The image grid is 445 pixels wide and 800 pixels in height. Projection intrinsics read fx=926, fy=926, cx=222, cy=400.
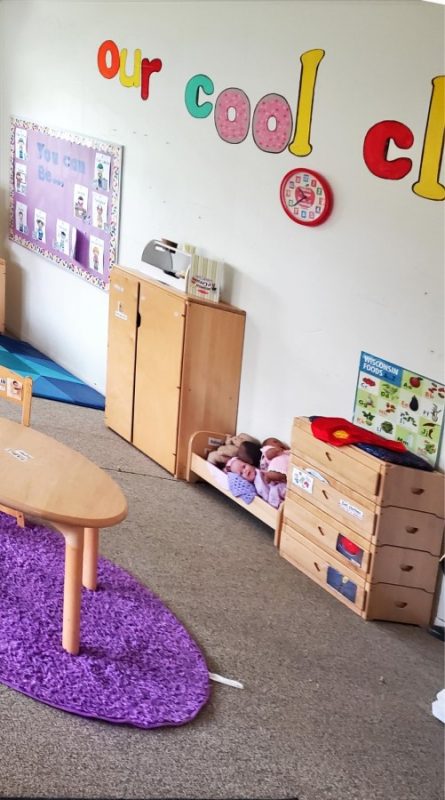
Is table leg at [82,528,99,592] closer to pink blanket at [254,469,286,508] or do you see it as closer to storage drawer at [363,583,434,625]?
pink blanket at [254,469,286,508]

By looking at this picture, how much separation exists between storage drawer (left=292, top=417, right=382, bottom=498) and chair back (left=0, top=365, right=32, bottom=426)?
111cm

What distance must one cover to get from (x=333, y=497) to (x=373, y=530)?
242 mm

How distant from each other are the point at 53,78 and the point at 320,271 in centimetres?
283

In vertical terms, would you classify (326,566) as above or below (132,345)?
below

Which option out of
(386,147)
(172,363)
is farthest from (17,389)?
(386,147)

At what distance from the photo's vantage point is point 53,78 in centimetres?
592

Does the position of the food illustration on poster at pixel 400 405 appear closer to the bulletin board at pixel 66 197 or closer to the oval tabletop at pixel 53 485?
the oval tabletop at pixel 53 485

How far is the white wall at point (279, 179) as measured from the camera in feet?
11.7

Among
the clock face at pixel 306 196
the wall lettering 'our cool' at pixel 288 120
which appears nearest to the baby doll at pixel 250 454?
the clock face at pixel 306 196

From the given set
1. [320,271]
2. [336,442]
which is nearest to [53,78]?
[320,271]

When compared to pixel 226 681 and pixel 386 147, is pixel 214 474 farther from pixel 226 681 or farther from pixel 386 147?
pixel 386 147

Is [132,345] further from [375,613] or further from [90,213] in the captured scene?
[375,613]

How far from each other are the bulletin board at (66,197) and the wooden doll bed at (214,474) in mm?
1468

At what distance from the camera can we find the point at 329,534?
376cm
